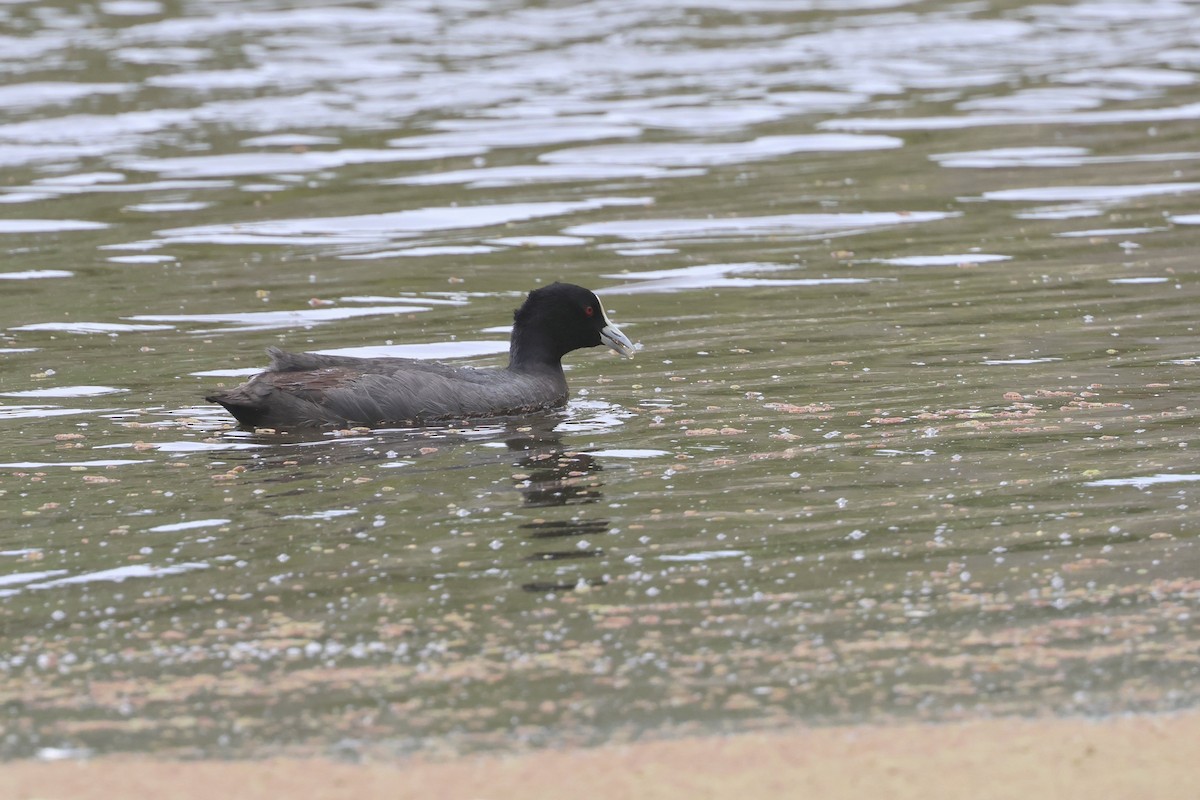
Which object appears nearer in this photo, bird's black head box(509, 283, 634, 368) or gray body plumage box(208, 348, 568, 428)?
gray body plumage box(208, 348, 568, 428)

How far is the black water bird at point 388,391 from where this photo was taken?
1173cm

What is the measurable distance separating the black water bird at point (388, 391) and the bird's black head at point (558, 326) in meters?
0.01

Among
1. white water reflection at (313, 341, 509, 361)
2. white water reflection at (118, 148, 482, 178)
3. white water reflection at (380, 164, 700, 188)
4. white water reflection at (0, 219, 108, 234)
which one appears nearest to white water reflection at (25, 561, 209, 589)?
white water reflection at (313, 341, 509, 361)

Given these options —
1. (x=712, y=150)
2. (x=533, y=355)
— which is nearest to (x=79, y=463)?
(x=533, y=355)

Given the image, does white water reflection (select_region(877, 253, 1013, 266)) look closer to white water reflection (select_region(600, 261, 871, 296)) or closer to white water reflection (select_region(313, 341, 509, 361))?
white water reflection (select_region(600, 261, 871, 296))

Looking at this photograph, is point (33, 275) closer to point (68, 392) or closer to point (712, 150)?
point (68, 392)

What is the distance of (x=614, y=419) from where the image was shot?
39.0 ft

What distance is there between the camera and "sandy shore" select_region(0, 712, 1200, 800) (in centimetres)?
607

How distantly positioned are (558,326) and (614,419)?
1.50m

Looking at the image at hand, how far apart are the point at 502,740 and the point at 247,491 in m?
3.90

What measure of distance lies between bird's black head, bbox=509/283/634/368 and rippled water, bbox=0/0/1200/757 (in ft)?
1.40

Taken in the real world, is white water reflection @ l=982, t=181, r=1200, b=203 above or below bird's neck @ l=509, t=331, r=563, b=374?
below

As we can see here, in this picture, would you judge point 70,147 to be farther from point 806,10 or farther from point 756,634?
point 756,634

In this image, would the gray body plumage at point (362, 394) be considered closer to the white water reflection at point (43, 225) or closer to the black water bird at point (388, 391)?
the black water bird at point (388, 391)
